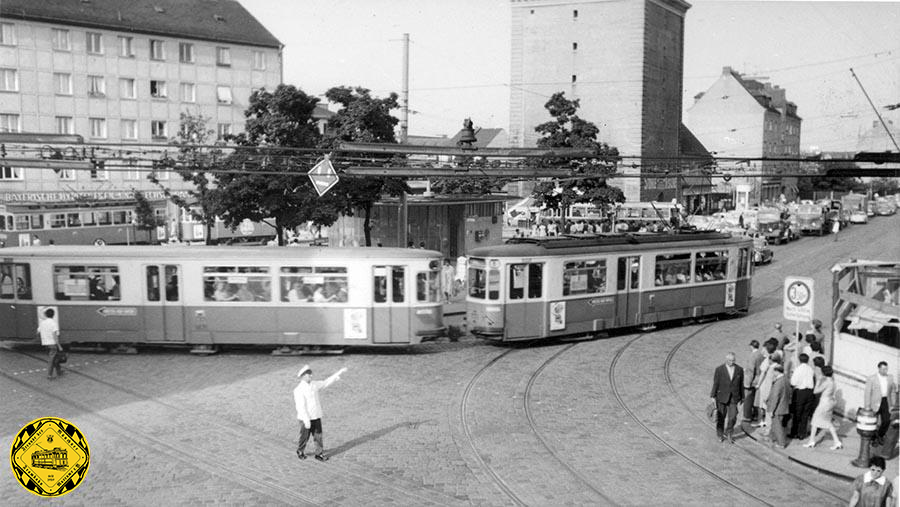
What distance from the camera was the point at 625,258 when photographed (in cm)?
2233

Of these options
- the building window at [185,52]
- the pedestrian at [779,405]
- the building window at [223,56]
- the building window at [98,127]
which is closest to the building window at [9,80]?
the building window at [98,127]

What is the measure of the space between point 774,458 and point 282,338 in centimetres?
1104

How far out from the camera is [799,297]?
46.5 feet

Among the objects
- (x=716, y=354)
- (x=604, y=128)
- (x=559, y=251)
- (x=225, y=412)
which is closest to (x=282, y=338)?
(x=225, y=412)

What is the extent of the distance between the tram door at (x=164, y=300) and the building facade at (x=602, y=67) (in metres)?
50.0

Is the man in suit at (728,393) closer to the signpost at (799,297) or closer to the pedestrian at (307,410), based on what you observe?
the signpost at (799,297)

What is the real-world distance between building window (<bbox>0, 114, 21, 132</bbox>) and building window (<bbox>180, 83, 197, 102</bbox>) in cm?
951

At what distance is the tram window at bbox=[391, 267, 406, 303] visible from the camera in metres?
19.3

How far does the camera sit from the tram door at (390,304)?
19234 millimetres

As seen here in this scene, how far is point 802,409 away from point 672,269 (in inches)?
416

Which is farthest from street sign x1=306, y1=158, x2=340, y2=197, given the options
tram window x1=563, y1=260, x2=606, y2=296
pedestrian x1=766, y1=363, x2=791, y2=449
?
pedestrian x1=766, y1=363, x2=791, y2=449

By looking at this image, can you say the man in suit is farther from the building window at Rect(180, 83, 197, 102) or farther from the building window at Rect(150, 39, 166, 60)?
the building window at Rect(180, 83, 197, 102)

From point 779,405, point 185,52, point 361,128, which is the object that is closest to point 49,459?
point 779,405

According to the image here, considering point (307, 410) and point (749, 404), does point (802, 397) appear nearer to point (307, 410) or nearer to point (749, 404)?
point (749, 404)
